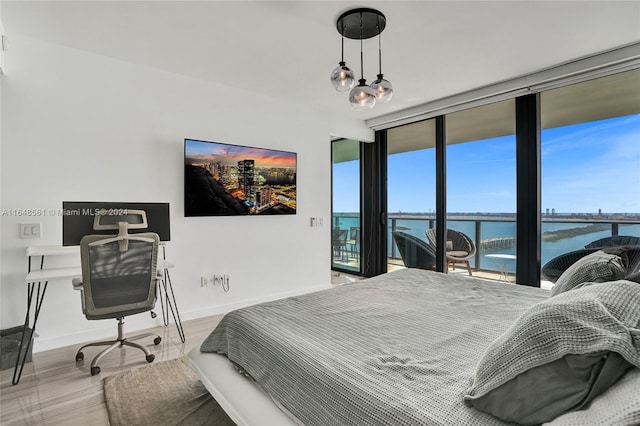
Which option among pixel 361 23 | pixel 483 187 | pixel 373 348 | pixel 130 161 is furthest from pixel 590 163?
pixel 130 161

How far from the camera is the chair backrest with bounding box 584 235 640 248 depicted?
288 centimetres

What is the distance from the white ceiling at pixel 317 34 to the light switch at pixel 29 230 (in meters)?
1.40

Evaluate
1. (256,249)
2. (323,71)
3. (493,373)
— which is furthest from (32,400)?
(323,71)

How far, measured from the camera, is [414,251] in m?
4.68

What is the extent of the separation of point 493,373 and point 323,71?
117 inches

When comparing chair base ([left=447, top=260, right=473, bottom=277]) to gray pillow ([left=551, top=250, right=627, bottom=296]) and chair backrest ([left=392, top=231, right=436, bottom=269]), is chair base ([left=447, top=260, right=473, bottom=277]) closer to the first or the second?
chair backrest ([left=392, top=231, right=436, bottom=269])

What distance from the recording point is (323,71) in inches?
125

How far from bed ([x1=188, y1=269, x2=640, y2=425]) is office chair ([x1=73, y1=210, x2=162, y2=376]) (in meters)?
0.92

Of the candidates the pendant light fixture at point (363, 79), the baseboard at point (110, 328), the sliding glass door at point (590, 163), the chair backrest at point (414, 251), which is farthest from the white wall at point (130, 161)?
the sliding glass door at point (590, 163)

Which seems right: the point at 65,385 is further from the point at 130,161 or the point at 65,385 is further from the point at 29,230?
the point at 130,161

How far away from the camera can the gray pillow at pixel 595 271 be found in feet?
4.57

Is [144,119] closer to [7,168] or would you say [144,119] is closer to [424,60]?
[7,168]

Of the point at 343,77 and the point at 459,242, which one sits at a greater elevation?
the point at 343,77

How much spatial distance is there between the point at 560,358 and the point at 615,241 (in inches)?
121
